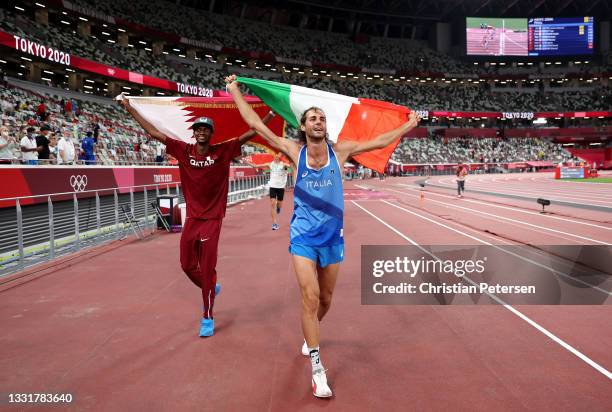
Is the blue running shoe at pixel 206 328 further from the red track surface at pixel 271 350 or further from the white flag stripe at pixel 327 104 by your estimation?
the white flag stripe at pixel 327 104

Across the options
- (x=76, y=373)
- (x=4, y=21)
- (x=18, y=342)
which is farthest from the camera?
(x=4, y=21)

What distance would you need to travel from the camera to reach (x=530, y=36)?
70562mm

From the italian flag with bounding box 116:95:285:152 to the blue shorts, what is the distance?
2503mm

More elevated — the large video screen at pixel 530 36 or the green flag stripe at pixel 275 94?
the large video screen at pixel 530 36

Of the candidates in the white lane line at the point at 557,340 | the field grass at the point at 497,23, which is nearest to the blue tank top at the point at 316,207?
the white lane line at the point at 557,340

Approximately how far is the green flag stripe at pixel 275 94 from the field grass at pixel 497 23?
76.6 meters

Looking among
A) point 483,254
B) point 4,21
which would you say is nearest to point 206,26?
point 4,21

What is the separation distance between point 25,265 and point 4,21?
93.4ft

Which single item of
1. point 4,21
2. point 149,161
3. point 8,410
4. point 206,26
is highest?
point 206,26

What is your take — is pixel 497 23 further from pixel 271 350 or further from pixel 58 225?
pixel 271 350

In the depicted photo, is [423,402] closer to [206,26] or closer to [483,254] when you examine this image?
[483,254]

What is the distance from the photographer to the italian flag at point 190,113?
5.58 meters

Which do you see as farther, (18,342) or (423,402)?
(18,342)

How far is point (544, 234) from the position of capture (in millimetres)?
9969
